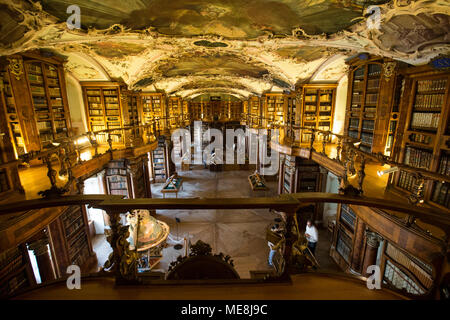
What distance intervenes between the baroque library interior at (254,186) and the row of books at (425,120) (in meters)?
0.03

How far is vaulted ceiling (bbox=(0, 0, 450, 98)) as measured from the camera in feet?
12.0

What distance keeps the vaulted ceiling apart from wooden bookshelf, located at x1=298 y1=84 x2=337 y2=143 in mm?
1387

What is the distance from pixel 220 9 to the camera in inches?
174

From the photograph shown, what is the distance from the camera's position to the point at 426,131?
4.29 m

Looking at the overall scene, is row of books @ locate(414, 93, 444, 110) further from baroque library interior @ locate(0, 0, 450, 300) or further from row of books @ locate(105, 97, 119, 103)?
row of books @ locate(105, 97, 119, 103)

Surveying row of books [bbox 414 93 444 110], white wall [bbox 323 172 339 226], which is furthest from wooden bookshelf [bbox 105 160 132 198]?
row of books [bbox 414 93 444 110]

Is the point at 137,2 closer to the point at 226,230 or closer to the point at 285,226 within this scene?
the point at 285,226

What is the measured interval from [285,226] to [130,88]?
921cm

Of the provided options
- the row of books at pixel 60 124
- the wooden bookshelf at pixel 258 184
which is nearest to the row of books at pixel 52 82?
the row of books at pixel 60 124

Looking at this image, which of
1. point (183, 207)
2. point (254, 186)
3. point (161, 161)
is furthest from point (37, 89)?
point (254, 186)

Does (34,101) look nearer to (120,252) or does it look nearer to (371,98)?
(120,252)

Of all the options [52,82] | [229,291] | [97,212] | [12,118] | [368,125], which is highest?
[52,82]

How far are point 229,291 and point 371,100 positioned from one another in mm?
6733

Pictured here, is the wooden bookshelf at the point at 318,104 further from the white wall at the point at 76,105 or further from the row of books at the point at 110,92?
the white wall at the point at 76,105
